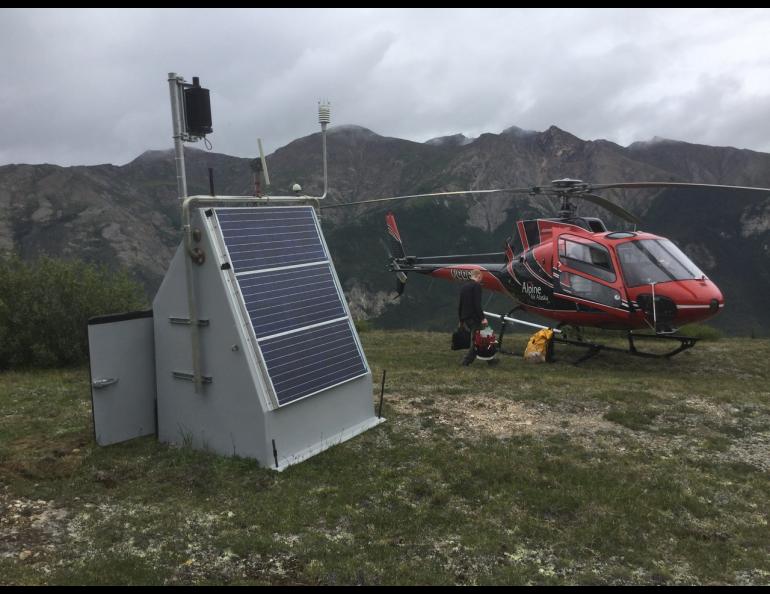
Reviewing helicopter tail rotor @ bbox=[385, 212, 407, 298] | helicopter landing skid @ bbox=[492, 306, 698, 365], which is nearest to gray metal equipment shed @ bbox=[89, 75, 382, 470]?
helicopter landing skid @ bbox=[492, 306, 698, 365]

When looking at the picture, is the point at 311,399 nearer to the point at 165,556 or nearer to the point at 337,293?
the point at 337,293

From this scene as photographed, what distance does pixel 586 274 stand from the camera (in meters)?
13.2

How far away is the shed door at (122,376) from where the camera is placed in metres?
7.49

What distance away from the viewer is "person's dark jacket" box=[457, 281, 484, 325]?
1284 cm

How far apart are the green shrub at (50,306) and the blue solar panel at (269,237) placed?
9538mm

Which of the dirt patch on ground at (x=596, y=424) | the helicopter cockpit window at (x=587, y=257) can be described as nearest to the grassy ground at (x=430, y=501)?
the dirt patch on ground at (x=596, y=424)

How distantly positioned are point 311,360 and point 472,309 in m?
6.03

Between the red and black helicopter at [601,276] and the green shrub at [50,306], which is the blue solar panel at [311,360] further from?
the green shrub at [50,306]

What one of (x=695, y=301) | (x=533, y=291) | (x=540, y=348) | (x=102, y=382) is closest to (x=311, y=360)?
(x=102, y=382)

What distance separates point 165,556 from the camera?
17.0 ft

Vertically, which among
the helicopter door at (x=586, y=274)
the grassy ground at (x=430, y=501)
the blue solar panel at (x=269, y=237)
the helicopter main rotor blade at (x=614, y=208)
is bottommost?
the grassy ground at (x=430, y=501)

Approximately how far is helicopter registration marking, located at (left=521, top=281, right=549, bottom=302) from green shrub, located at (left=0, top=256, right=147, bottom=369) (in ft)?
37.0
